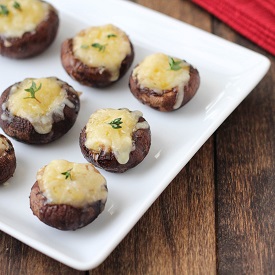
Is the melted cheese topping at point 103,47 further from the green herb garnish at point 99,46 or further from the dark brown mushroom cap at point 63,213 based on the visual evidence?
the dark brown mushroom cap at point 63,213

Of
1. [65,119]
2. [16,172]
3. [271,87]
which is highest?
[271,87]

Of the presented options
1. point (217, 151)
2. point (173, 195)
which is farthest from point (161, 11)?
point (173, 195)

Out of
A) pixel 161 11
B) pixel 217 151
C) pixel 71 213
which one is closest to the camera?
pixel 71 213

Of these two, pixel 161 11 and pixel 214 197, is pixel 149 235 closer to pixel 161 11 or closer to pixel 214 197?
pixel 214 197

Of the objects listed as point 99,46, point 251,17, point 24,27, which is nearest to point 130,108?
point 99,46

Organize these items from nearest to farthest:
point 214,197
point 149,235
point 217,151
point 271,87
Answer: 1. point 149,235
2. point 214,197
3. point 217,151
4. point 271,87

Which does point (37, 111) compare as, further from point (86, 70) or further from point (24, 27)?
point (24, 27)

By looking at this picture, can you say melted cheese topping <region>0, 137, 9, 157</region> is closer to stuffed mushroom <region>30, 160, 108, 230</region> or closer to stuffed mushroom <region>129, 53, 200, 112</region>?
stuffed mushroom <region>30, 160, 108, 230</region>
